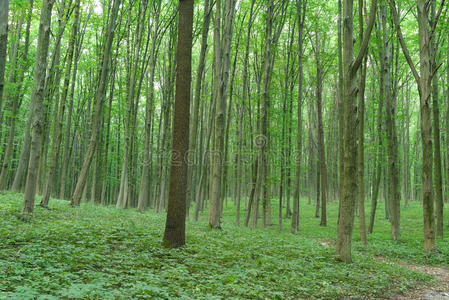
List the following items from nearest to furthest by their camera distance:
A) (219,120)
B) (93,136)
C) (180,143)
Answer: (180,143)
(219,120)
(93,136)

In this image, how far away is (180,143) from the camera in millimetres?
6367

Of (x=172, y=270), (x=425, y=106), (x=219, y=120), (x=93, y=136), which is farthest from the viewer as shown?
(x=93, y=136)

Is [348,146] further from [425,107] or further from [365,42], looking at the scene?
[425,107]

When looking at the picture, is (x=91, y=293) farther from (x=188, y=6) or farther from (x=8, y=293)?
(x=188, y=6)

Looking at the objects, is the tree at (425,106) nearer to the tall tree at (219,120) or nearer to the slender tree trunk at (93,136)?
the tall tree at (219,120)

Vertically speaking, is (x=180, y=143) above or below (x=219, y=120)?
below

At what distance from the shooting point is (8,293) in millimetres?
2908

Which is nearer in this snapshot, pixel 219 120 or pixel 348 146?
pixel 348 146

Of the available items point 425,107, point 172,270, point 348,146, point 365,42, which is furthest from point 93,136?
point 425,107

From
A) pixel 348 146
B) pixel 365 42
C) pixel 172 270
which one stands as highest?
pixel 365 42

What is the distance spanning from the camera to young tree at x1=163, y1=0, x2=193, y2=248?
6297 mm

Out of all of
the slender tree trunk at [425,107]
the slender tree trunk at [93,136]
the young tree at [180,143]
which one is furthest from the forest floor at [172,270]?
the slender tree trunk at [93,136]

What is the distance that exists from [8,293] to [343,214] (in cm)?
655

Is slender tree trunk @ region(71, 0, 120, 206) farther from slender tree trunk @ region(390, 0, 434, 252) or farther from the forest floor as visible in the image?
slender tree trunk @ region(390, 0, 434, 252)
